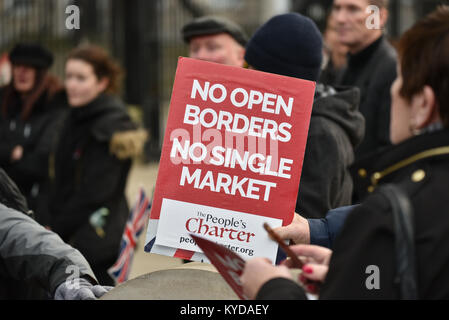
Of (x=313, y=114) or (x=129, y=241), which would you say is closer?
(x=313, y=114)

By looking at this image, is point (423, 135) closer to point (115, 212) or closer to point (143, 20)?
point (115, 212)

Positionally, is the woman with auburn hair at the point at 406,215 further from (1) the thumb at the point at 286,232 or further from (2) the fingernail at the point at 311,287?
(1) the thumb at the point at 286,232

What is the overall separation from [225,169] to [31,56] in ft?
13.7

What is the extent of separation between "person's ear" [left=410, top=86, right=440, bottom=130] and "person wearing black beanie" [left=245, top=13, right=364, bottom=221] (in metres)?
1.08

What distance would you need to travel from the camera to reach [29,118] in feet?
19.7

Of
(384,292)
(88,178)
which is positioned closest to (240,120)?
(384,292)

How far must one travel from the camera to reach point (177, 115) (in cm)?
245

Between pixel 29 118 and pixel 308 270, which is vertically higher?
pixel 29 118

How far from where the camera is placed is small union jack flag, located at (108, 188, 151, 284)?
4.53 metres

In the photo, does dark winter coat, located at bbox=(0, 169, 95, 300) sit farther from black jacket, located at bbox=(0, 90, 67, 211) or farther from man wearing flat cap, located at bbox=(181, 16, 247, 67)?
black jacket, located at bbox=(0, 90, 67, 211)

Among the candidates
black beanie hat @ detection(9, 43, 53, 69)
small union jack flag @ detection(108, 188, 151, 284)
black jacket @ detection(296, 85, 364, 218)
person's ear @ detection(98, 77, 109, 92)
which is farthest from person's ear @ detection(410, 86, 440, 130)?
Answer: black beanie hat @ detection(9, 43, 53, 69)

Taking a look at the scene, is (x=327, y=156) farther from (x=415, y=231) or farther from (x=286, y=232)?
(x=415, y=231)

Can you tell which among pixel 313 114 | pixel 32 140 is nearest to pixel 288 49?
pixel 313 114
